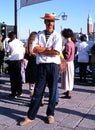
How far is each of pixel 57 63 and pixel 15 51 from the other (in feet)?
8.55

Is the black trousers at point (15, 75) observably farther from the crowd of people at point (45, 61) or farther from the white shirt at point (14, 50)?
the white shirt at point (14, 50)

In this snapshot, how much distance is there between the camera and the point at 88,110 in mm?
7086

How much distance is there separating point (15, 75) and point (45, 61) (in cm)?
271

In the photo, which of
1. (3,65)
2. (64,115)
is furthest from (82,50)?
(64,115)

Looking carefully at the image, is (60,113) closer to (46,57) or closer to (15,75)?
(46,57)

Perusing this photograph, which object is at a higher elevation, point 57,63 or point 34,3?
point 34,3

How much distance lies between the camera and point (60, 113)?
22.2 feet

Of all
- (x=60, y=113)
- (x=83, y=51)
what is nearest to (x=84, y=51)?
(x=83, y=51)

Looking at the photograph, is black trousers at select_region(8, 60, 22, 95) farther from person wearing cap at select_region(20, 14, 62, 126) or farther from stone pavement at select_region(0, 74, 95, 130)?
person wearing cap at select_region(20, 14, 62, 126)

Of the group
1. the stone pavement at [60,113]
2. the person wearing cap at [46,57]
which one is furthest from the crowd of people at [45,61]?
the stone pavement at [60,113]

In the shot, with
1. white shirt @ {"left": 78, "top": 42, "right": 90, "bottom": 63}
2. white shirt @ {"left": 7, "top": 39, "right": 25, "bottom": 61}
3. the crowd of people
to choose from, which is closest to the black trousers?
the crowd of people

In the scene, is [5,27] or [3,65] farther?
[5,27]

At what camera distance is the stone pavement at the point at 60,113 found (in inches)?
229

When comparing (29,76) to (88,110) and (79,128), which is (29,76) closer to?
(88,110)
